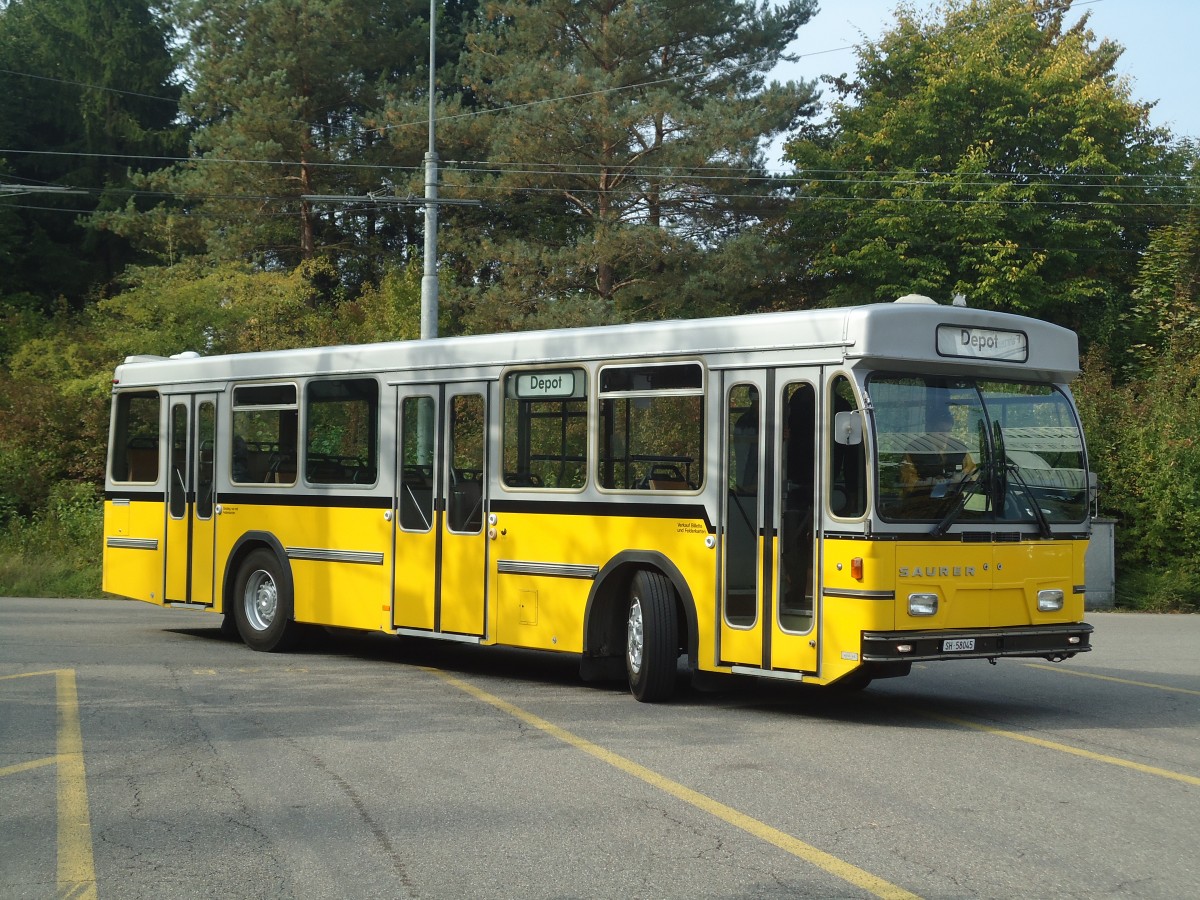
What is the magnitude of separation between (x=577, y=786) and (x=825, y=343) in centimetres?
379

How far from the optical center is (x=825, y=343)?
34.1 ft

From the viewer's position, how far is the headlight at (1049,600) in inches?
424

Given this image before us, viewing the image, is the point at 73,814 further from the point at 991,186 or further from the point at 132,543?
the point at 991,186

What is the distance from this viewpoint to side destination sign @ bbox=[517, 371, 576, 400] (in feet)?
40.2

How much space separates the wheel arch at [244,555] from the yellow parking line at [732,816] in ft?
15.4

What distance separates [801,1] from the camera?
137ft

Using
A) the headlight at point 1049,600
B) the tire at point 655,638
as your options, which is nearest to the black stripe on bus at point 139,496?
the tire at point 655,638

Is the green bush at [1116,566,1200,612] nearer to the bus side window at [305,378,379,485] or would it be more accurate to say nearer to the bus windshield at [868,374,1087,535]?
the bus windshield at [868,374,1087,535]

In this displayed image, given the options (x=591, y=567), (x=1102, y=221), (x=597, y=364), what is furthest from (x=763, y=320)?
(x=1102, y=221)

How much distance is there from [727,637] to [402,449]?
13.8 ft

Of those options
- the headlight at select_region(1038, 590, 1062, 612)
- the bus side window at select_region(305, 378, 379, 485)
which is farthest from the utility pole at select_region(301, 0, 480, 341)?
the headlight at select_region(1038, 590, 1062, 612)

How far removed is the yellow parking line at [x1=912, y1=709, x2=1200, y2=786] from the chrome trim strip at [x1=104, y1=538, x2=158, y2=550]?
915 centimetres

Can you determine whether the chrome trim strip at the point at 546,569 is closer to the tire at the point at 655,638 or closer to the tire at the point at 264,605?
the tire at the point at 655,638

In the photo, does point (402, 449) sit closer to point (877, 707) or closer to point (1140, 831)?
point (877, 707)
